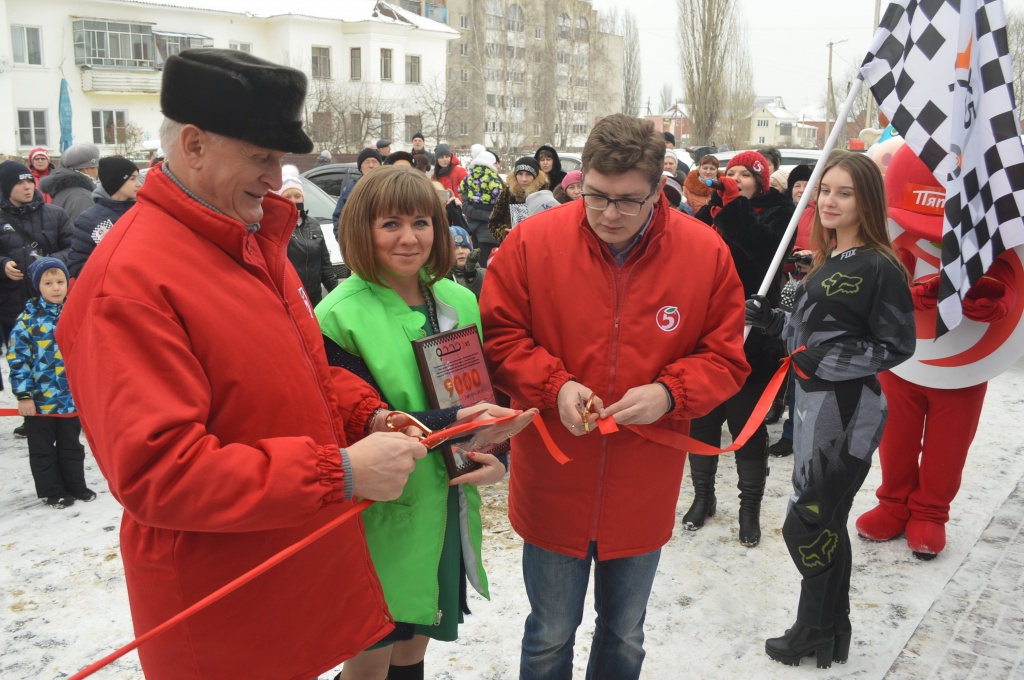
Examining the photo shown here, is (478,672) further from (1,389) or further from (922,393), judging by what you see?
(1,389)

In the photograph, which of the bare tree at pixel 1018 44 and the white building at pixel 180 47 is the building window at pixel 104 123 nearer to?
the white building at pixel 180 47

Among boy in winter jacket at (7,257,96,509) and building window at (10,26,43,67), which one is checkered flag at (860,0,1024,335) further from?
building window at (10,26,43,67)

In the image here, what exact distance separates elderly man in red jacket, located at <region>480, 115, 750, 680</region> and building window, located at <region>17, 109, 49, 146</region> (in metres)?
44.7

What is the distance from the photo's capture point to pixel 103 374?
1567 mm

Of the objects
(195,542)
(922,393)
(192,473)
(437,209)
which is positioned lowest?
(922,393)

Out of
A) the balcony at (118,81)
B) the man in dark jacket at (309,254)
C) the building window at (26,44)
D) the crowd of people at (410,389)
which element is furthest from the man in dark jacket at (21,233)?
the building window at (26,44)

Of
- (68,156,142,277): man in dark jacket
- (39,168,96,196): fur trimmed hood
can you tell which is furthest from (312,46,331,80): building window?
(68,156,142,277): man in dark jacket

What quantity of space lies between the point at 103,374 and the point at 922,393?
14.2 ft

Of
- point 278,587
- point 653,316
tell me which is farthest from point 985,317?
point 278,587

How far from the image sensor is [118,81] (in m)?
42.6

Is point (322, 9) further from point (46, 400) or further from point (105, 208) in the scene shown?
point (46, 400)

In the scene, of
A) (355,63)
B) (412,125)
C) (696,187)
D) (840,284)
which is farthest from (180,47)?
(840,284)

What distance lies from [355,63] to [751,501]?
48.4 metres

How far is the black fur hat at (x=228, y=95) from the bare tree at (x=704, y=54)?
3749 cm
